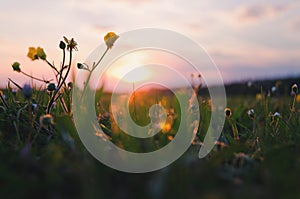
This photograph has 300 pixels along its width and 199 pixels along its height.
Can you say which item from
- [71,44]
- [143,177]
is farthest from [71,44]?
[143,177]

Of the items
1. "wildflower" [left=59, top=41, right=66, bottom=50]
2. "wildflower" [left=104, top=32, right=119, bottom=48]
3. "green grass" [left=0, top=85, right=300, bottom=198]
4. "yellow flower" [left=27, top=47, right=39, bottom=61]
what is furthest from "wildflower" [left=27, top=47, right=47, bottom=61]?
"green grass" [left=0, top=85, right=300, bottom=198]

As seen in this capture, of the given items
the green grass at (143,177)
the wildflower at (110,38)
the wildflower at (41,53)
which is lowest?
the green grass at (143,177)

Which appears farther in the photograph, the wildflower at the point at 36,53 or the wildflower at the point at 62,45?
the wildflower at the point at 36,53

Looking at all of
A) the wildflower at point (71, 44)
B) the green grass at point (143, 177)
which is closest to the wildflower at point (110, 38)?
the wildflower at point (71, 44)

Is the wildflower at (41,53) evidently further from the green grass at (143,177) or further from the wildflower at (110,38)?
the green grass at (143,177)

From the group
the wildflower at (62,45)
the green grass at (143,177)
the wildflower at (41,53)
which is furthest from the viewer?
the wildflower at (41,53)

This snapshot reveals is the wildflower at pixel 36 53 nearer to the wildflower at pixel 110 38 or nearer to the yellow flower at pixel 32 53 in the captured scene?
the yellow flower at pixel 32 53

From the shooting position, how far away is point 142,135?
1.82 meters

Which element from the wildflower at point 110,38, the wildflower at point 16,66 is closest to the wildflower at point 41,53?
the wildflower at point 16,66

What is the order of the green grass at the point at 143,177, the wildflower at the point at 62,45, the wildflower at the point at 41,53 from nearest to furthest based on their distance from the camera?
the green grass at the point at 143,177 < the wildflower at the point at 62,45 < the wildflower at the point at 41,53

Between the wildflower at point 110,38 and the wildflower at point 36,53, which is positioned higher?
the wildflower at point 110,38

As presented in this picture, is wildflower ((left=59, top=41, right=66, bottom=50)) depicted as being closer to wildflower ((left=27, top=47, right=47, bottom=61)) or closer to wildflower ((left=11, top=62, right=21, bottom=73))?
wildflower ((left=27, top=47, right=47, bottom=61))

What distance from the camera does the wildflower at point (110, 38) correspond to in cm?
245

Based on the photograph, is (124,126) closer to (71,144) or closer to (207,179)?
(71,144)
